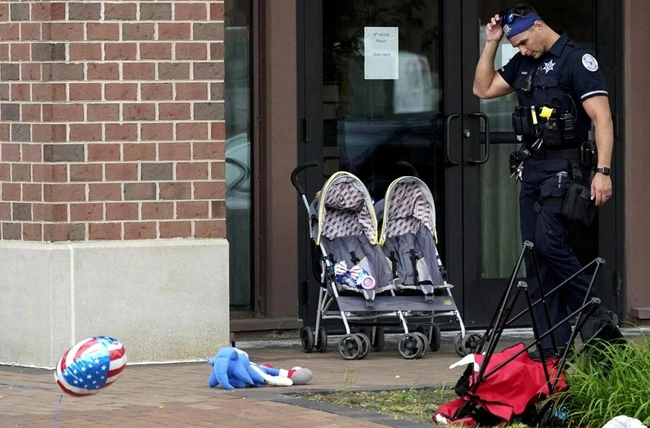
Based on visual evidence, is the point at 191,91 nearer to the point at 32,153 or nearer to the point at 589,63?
the point at 32,153

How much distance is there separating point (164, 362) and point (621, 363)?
312 cm

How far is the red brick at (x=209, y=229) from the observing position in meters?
9.14

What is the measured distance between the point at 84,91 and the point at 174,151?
62 cm

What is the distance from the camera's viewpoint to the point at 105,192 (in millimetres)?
8938

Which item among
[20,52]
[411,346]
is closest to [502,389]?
[411,346]

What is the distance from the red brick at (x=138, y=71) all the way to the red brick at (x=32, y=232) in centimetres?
98

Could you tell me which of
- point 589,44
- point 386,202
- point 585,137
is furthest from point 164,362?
point 589,44

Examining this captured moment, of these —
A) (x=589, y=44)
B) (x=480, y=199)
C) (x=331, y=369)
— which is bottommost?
(x=331, y=369)

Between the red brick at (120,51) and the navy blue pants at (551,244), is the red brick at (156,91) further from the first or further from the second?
the navy blue pants at (551,244)

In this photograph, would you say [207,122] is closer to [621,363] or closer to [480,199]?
[480,199]

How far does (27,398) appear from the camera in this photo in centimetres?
777

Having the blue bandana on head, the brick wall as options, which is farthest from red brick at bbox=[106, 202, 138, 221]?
the blue bandana on head

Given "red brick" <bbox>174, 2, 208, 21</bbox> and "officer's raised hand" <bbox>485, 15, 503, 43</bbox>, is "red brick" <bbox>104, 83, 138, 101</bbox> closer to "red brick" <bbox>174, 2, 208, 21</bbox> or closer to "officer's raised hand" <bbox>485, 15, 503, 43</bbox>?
"red brick" <bbox>174, 2, 208, 21</bbox>

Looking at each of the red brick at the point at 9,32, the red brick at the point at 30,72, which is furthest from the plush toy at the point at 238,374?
the red brick at the point at 9,32
